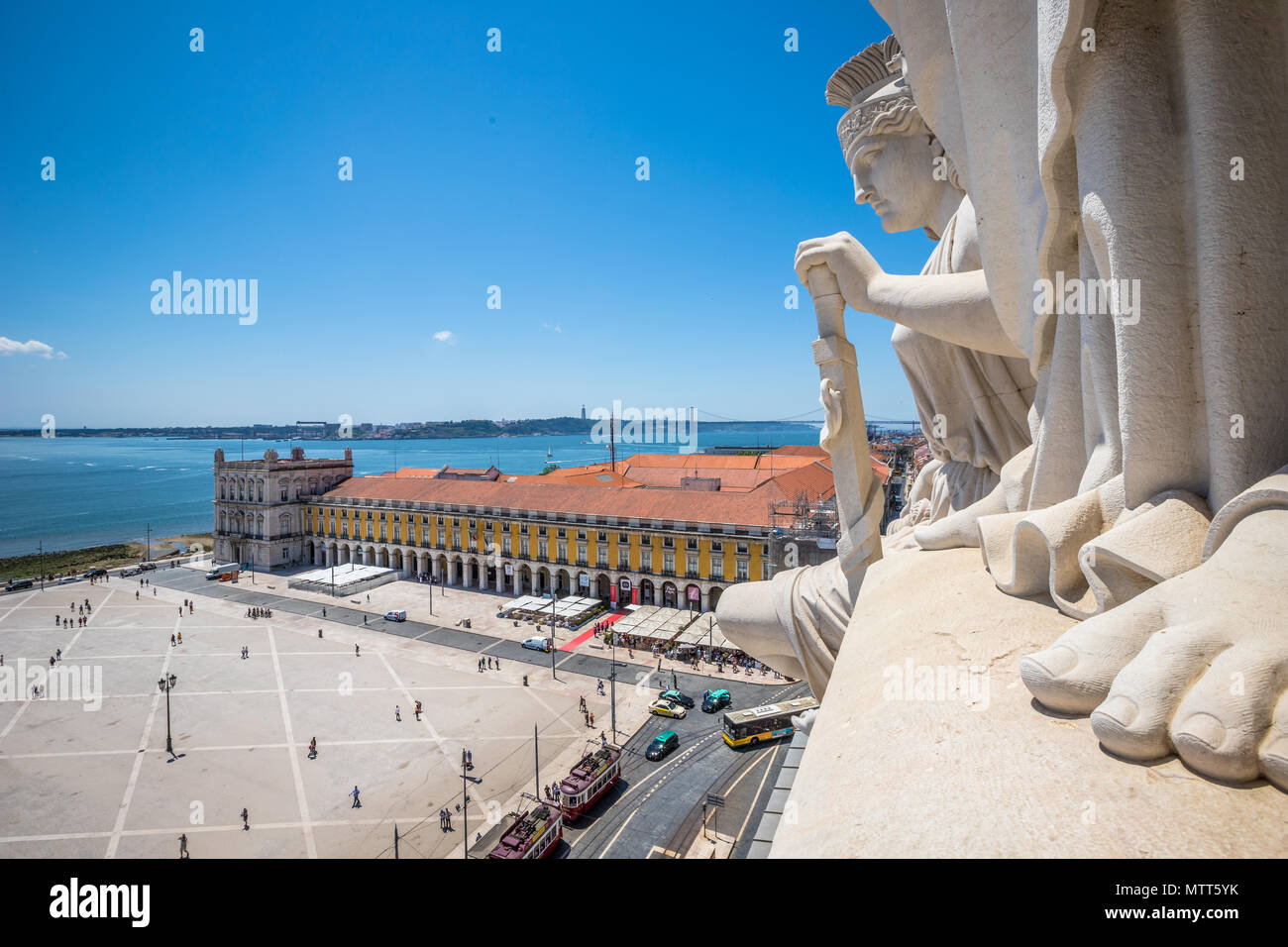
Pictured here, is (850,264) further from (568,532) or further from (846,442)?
(568,532)

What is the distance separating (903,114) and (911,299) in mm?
2561

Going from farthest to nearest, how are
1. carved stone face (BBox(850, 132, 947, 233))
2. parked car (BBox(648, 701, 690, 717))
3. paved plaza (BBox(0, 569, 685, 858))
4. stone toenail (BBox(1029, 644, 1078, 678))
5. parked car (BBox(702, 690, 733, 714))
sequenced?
parked car (BBox(702, 690, 733, 714)) → parked car (BBox(648, 701, 690, 717)) → paved plaza (BBox(0, 569, 685, 858)) → carved stone face (BBox(850, 132, 947, 233)) → stone toenail (BBox(1029, 644, 1078, 678))

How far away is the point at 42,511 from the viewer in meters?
113

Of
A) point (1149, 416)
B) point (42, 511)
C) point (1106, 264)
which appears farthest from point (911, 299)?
point (42, 511)

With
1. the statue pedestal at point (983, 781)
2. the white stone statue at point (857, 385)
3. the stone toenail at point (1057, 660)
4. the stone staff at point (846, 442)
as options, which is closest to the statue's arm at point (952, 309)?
the white stone statue at point (857, 385)

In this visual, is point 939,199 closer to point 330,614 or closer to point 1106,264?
point 1106,264

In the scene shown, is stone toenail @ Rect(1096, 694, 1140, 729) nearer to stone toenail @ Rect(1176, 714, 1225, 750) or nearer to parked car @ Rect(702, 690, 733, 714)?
stone toenail @ Rect(1176, 714, 1225, 750)

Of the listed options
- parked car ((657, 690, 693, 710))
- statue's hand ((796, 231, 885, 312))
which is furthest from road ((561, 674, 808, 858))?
statue's hand ((796, 231, 885, 312))

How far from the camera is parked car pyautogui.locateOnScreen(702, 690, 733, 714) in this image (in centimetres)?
2655

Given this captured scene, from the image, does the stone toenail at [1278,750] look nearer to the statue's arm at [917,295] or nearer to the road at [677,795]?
the statue's arm at [917,295]

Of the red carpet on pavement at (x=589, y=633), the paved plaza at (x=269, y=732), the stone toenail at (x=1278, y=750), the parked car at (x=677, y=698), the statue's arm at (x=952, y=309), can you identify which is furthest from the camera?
the red carpet on pavement at (x=589, y=633)

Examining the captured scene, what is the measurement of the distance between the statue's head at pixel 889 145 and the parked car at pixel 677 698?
23163mm

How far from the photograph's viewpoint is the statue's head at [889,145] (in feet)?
21.2

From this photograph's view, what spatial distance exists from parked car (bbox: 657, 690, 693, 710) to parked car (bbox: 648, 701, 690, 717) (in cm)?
28
